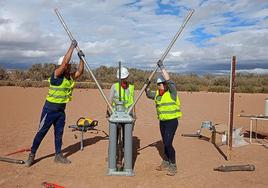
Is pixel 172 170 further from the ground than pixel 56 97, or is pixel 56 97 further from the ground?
pixel 56 97

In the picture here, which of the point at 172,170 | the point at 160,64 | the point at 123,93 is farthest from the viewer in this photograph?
the point at 123,93

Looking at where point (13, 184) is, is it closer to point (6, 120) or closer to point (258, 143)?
point (258, 143)

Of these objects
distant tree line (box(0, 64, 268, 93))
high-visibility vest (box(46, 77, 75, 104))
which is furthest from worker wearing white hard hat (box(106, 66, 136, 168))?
distant tree line (box(0, 64, 268, 93))

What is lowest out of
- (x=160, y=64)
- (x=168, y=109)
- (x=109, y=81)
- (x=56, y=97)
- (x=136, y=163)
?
(x=136, y=163)

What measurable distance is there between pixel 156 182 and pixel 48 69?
48290 millimetres

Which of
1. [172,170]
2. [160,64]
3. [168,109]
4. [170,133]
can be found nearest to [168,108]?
[168,109]

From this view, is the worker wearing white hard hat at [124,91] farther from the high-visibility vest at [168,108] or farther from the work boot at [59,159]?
the work boot at [59,159]

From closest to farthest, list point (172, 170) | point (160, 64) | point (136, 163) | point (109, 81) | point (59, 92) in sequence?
point (160, 64) < point (172, 170) < point (59, 92) < point (136, 163) < point (109, 81)

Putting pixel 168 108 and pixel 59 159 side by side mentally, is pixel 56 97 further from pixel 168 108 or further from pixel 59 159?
pixel 168 108

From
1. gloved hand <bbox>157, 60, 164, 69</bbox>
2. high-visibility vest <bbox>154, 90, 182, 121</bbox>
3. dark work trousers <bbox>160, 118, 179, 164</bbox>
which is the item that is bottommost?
dark work trousers <bbox>160, 118, 179, 164</bbox>

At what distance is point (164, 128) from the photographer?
7.12 metres

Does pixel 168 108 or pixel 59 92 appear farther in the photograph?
pixel 59 92

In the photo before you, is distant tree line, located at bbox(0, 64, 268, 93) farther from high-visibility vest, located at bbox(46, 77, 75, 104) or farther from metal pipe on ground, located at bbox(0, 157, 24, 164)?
high-visibility vest, located at bbox(46, 77, 75, 104)

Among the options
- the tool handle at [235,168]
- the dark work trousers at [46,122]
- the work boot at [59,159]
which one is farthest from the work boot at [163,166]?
the dark work trousers at [46,122]
